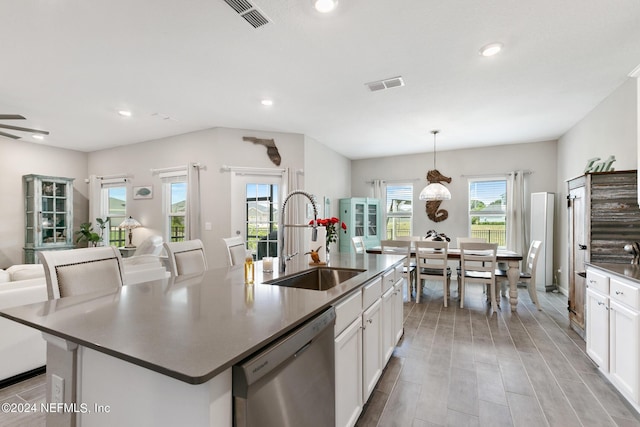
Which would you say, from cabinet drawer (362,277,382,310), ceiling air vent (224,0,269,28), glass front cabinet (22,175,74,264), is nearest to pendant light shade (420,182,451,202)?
cabinet drawer (362,277,382,310)

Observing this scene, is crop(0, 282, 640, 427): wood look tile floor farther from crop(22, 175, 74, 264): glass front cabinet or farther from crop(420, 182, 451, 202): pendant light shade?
crop(22, 175, 74, 264): glass front cabinet

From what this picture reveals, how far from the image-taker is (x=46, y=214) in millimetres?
5590

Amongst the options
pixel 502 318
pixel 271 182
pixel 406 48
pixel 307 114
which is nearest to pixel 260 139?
pixel 271 182

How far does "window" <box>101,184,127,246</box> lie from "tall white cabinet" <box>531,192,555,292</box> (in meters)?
7.91

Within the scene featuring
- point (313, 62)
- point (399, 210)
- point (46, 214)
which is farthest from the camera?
point (399, 210)

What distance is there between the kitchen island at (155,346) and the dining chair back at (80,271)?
375mm

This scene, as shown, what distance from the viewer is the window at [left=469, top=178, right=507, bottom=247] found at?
6012 mm

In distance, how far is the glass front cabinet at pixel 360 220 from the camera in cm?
636

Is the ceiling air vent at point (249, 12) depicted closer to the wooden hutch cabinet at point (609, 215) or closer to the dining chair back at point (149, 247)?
the wooden hutch cabinet at point (609, 215)

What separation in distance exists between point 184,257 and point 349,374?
1707 mm

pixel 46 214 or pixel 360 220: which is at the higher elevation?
pixel 46 214

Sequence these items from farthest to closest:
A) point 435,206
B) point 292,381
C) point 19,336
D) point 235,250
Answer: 1. point 435,206
2. point 235,250
3. point 19,336
4. point 292,381

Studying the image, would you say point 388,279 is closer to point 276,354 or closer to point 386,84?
point 276,354

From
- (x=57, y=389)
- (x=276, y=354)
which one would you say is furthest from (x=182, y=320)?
(x=57, y=389)
